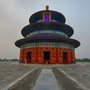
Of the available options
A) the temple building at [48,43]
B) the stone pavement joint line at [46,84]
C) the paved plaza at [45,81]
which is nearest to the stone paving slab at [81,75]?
the paved plaza at [45,81]

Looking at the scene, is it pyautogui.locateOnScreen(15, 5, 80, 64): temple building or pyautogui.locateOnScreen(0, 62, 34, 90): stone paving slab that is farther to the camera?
pyautogui.locateOnScreen(15, 5, 80, 64): temple building

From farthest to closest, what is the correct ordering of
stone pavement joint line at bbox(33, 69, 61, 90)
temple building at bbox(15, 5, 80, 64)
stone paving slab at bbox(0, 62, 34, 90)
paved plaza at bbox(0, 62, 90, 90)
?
A: temple building at bbox(15, 5, 80, 64)
stone paving slab at bbox(0, 62, 34, 90)
paved plaza at bbox(0, 62, 90, 90)
stone pavement joint line at bbox(33, 69, 61, 90)

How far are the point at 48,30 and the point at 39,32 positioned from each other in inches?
103

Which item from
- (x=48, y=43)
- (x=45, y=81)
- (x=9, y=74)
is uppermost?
(x=48, y=43)

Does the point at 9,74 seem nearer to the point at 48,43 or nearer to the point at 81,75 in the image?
the point at 81,75

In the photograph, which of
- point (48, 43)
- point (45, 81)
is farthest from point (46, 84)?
point (48, 43)

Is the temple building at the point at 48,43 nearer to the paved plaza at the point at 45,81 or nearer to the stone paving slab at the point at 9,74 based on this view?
the stone paving slab at the point at 9,74

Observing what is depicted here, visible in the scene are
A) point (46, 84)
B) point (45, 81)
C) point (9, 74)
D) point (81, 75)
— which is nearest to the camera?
point (46, 84)

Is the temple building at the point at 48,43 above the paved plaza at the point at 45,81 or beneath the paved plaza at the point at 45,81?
above

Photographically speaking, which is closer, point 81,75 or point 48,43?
point 81,75

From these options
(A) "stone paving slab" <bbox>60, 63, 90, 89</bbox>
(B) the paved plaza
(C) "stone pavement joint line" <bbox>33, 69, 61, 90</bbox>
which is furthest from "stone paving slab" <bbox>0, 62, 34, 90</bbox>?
(A) "stone paving slab" <bbox>60, 63, 90, 89</bbox>

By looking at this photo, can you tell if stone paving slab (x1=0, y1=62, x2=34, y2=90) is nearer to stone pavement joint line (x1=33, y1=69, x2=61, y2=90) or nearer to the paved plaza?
the paved plaza

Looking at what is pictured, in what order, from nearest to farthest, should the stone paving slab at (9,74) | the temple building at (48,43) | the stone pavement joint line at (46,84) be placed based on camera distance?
the stone pavement joint line at (46,84) < the stone paving slab at (9,74) < the temple building at (48,43)

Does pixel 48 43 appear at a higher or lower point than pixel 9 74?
higher
